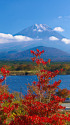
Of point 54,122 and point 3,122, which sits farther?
point 3,122

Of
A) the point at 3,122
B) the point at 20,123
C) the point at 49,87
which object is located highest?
the point at 49,87

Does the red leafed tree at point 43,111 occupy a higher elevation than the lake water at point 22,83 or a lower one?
higher

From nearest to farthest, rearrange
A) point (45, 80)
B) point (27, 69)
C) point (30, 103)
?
point (30, 103)
point (45, 80)
point (27, 69)

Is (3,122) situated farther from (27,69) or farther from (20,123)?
(27,69)

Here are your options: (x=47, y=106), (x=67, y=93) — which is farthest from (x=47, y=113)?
(x=67, y=93)

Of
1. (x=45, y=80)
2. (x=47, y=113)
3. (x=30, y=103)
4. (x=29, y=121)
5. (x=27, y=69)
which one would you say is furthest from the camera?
(x=27, y=69)

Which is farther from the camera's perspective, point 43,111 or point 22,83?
point 22,83

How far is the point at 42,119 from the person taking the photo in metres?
3.61

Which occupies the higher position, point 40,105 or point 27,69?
point 40,105

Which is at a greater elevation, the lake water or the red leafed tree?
the red leafed tree

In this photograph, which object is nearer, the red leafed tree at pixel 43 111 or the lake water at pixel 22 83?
the red leafed tree at pixel 43 111

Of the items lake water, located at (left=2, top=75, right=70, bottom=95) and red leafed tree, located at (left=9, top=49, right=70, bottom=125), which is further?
lake water, located at (left=2, top=75, right=70, bottom=95)

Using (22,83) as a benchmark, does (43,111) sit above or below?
above

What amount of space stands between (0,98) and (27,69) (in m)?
60.0
